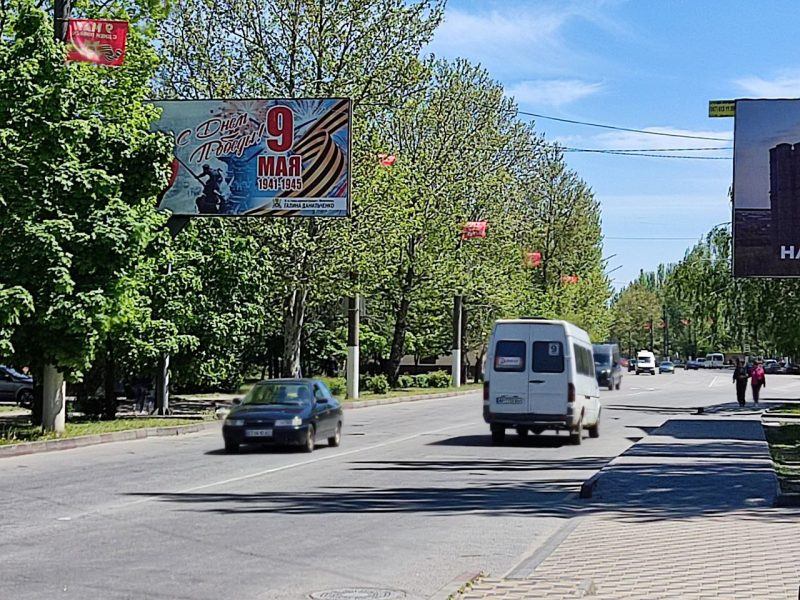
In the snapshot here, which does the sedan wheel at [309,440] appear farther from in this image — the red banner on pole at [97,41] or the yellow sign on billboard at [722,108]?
the yellow sign on billboard at [722,108]

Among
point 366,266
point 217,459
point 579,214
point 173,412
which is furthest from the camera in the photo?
point 579,214

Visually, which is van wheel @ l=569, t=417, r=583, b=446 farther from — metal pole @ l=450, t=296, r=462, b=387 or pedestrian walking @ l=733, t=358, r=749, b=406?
metal pole @ l=450, t=296, r=462, b=387

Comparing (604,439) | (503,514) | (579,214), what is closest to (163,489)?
(503,514)

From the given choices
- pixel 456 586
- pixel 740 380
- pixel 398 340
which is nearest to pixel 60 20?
pixel 456 586

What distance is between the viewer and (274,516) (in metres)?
13.8

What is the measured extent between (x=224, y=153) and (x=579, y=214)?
53478 millimetres

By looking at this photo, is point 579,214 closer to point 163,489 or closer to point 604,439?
point 604,439

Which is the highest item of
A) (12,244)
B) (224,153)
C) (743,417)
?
(224,153)

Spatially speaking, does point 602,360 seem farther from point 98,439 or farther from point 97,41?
point 98,439

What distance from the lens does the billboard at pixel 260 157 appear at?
109ft

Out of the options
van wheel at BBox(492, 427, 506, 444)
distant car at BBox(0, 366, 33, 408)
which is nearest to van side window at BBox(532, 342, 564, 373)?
van wheel at BBox(492, 427, 506, 444)

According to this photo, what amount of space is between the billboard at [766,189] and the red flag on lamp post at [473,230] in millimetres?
26540

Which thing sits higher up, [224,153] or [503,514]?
[224,153]

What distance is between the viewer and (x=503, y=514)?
47.4 ft
